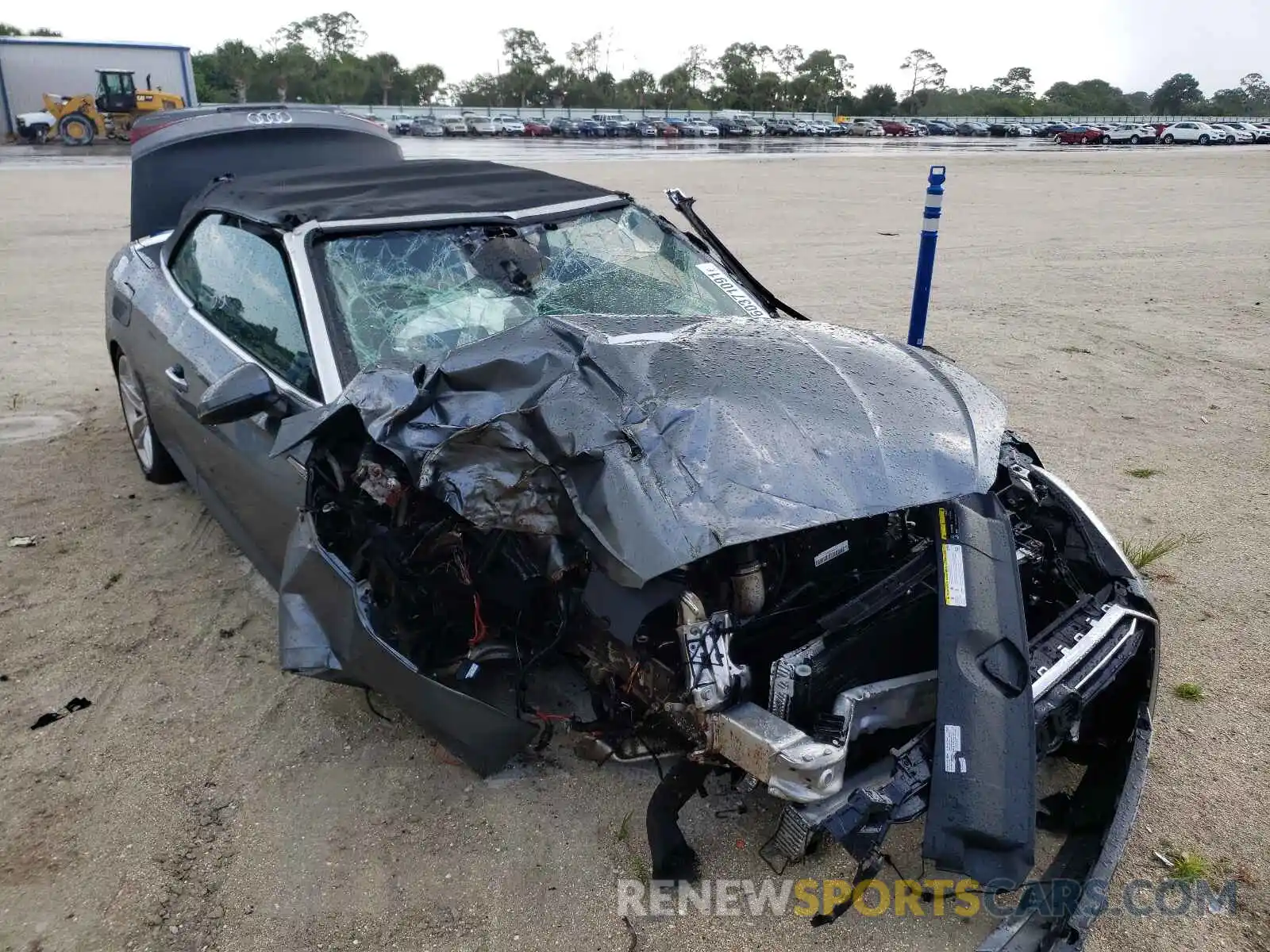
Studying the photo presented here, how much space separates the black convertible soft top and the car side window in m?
0.10

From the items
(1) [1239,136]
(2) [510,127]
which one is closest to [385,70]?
(2) [510,127]

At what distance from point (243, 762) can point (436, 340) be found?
4.76ft

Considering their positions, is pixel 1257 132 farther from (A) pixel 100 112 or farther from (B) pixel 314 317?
(B) pixel 314 317

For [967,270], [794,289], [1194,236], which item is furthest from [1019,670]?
[1194,236]

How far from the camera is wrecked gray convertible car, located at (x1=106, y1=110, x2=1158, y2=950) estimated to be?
2.07 metres

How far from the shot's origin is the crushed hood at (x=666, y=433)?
7.12ft

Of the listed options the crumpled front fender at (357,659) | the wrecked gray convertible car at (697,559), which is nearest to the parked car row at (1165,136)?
Result: the wrecked gray convertible car at (697,559)

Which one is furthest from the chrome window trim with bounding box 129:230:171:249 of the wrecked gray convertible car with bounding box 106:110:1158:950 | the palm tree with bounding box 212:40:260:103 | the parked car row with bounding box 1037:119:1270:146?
the palm tree with bounding box 212:40:260:103

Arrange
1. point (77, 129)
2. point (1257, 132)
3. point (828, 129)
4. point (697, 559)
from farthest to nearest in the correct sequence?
point (828, 129), point (1257, 132), point (77, 129), point (697, 559)

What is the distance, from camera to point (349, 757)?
2.82m

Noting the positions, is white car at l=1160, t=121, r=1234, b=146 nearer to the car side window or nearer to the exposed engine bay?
the car side window

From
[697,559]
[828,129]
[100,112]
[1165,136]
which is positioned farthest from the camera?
[828,129]

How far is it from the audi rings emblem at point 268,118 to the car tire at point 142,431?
65.9 inches

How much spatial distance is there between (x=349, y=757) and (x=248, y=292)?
181 cm
